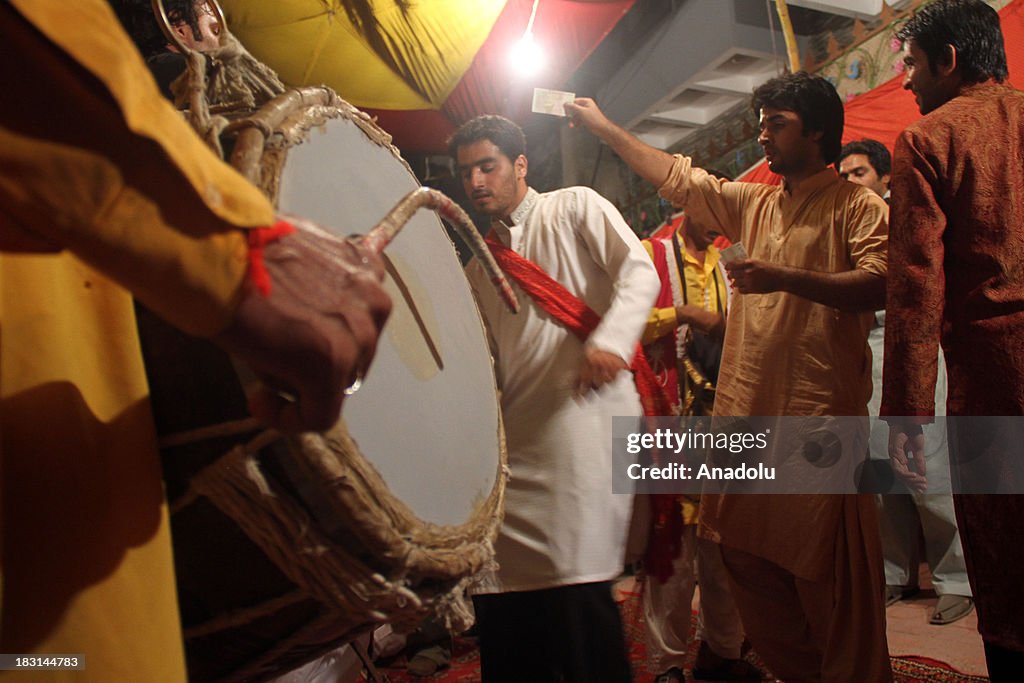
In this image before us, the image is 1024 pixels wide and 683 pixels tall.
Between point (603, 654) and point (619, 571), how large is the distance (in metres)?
0.16

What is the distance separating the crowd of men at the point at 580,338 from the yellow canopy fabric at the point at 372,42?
3.43ft

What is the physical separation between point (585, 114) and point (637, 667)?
5.38 feet

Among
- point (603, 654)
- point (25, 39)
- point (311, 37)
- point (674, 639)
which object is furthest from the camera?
point (311, 37)

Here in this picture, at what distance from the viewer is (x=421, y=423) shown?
0.72 meters

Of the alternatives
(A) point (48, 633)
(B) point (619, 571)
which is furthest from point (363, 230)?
(B) point (619, 571)

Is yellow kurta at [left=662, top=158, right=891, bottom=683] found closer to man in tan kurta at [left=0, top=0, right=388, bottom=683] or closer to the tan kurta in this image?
the tan kurta

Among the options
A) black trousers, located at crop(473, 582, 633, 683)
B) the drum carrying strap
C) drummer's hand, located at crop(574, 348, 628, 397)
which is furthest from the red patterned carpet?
drummer's hand, located at crop(574, 348, 628, 397)

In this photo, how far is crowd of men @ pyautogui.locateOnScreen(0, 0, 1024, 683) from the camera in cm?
41

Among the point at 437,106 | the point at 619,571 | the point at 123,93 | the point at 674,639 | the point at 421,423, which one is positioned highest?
the point at 437,106

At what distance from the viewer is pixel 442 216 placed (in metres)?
0.86

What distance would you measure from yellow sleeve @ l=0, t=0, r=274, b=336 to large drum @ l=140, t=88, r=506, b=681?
0.48ft

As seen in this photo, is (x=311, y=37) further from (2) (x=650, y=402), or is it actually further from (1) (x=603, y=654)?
(1) (x=603, y=654)

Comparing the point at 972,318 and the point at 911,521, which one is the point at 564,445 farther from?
the point at 911,521

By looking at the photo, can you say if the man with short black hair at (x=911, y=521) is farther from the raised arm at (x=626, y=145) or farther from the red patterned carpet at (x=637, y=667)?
the raised arm at (x=626, y=145)
